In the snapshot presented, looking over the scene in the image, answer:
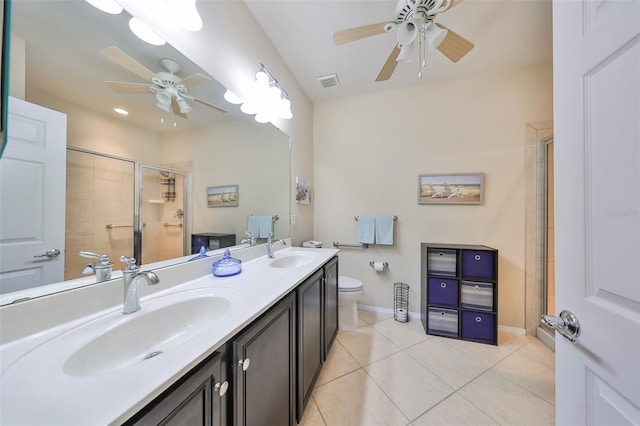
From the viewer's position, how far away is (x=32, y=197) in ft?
2.13

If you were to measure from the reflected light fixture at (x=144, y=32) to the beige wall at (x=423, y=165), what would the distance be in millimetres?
2010

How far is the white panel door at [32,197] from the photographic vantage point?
1.98 feet

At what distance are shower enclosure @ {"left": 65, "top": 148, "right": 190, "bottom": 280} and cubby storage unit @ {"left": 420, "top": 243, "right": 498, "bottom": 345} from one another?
2173mm

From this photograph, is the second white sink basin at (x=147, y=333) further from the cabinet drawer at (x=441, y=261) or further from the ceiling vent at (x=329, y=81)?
the ceiling vent at (x=329, y=81)

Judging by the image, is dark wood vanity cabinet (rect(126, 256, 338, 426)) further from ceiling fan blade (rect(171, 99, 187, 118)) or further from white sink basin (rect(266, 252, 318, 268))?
ceiling fan blade (rect(171, 99, 187, 118))

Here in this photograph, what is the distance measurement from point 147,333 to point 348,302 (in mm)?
1748

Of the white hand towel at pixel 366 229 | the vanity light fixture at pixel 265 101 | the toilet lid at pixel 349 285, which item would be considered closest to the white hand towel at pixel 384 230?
the white hand towel at pixel 366 229

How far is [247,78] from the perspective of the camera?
1.61 m

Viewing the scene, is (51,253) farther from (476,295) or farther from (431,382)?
(476,295)

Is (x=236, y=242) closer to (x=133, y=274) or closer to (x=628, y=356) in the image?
(x=133, y=274)

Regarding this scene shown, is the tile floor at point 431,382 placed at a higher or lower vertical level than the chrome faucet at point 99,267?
lower

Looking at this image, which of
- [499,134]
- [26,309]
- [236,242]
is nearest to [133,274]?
[26,309]

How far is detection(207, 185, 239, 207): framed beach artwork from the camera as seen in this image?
1.32 metres

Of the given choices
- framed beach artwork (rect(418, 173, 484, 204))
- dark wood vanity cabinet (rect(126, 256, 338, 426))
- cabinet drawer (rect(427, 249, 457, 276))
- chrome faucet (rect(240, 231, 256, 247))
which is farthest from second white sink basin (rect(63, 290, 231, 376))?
framed beach artwork (rect(418, 173, 484, 204))
